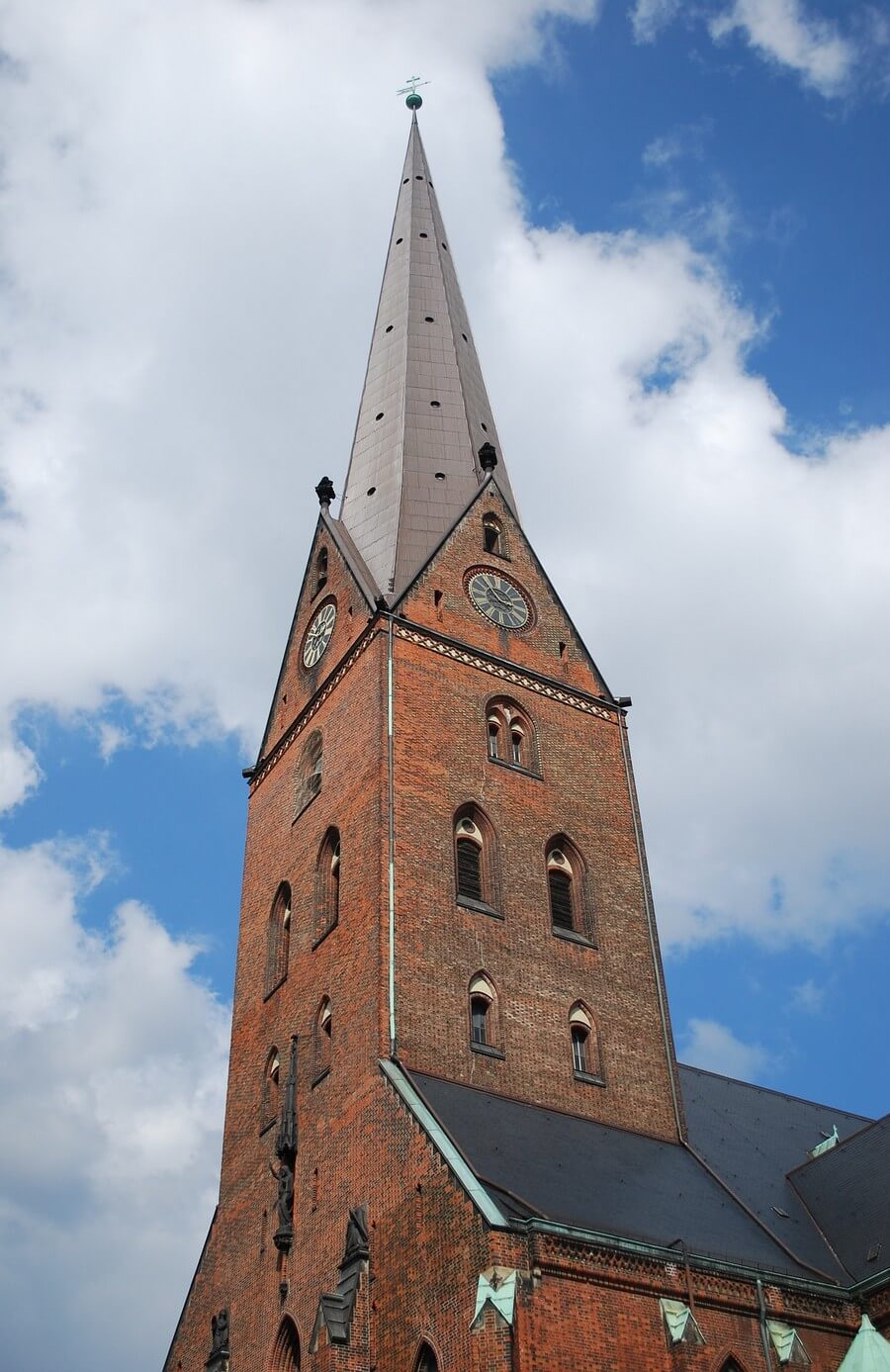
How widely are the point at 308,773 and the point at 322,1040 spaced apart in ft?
23.1

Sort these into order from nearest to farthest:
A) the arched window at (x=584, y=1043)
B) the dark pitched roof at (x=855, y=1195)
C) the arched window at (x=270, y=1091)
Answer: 1. the dark pitched roof at (x=855, y=1195)
2. the arched window at (x=584, y=1043)
3. the arched window at (x=270, y=1091)

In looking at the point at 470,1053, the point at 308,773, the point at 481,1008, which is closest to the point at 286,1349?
the point at 470,1053

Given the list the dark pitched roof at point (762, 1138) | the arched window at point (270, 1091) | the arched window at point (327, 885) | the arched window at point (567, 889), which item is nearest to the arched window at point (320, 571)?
the arched window at point (327, 885)

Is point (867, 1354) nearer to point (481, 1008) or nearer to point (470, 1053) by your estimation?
point (470, 1053)

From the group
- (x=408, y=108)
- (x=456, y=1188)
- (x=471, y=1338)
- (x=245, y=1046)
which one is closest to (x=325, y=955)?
(x=245, y=1046)

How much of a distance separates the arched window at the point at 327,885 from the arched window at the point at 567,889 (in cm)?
418

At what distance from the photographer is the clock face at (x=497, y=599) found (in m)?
33.2

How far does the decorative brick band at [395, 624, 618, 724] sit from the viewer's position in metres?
31.2

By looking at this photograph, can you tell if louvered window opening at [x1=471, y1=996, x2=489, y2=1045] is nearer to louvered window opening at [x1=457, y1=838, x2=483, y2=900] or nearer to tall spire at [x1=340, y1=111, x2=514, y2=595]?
louvered window opening at [x1=457, y1=838, x2=483, y2=900]

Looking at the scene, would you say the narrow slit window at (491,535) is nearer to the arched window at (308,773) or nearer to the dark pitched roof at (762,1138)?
the arched window at (308,773)

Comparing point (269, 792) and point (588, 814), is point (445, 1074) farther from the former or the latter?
point (269, 792)

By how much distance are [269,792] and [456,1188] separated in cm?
1434

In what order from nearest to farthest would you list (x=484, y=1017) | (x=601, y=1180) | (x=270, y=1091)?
1. (x=601, y=1180)
2. (x=484, y=1017)
3. (x=270, y=1091)

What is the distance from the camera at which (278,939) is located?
30641mm
